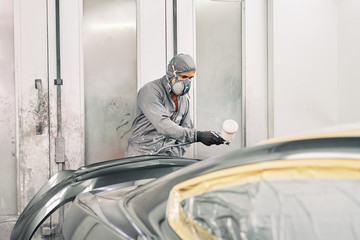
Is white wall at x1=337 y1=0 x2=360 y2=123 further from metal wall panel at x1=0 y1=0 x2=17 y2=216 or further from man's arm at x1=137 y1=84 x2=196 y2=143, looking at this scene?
metal wall panel at x1=0 y1=0 x2=17 y2=216

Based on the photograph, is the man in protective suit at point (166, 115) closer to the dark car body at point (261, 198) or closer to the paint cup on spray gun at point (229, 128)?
the paint cup on spray gun at point (229, 128)

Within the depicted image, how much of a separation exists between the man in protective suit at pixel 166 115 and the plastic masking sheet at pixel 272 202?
5.73 feet

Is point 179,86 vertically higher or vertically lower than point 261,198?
higher

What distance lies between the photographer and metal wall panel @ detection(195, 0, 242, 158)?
141 inches

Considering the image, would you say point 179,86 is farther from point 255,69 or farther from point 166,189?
point 166,189

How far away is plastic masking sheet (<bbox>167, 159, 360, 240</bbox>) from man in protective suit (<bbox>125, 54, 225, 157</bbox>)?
175cm

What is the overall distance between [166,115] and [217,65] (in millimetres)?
1087

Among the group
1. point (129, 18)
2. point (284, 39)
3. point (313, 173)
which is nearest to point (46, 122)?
point (129, 18)

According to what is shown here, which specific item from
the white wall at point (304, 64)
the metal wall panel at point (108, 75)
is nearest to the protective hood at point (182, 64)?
the metal wall panel at point (108, 75)

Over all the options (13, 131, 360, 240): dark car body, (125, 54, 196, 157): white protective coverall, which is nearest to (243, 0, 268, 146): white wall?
(125, 54, 196, 157): white protective coverall

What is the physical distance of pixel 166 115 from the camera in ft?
9.18

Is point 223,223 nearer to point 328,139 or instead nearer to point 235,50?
point 328,139

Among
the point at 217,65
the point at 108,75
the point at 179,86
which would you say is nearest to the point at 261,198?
the point at 179,86

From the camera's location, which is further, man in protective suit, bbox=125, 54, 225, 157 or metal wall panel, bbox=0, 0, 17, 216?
metal wall panel, bbox=0, 0, 17, 216
